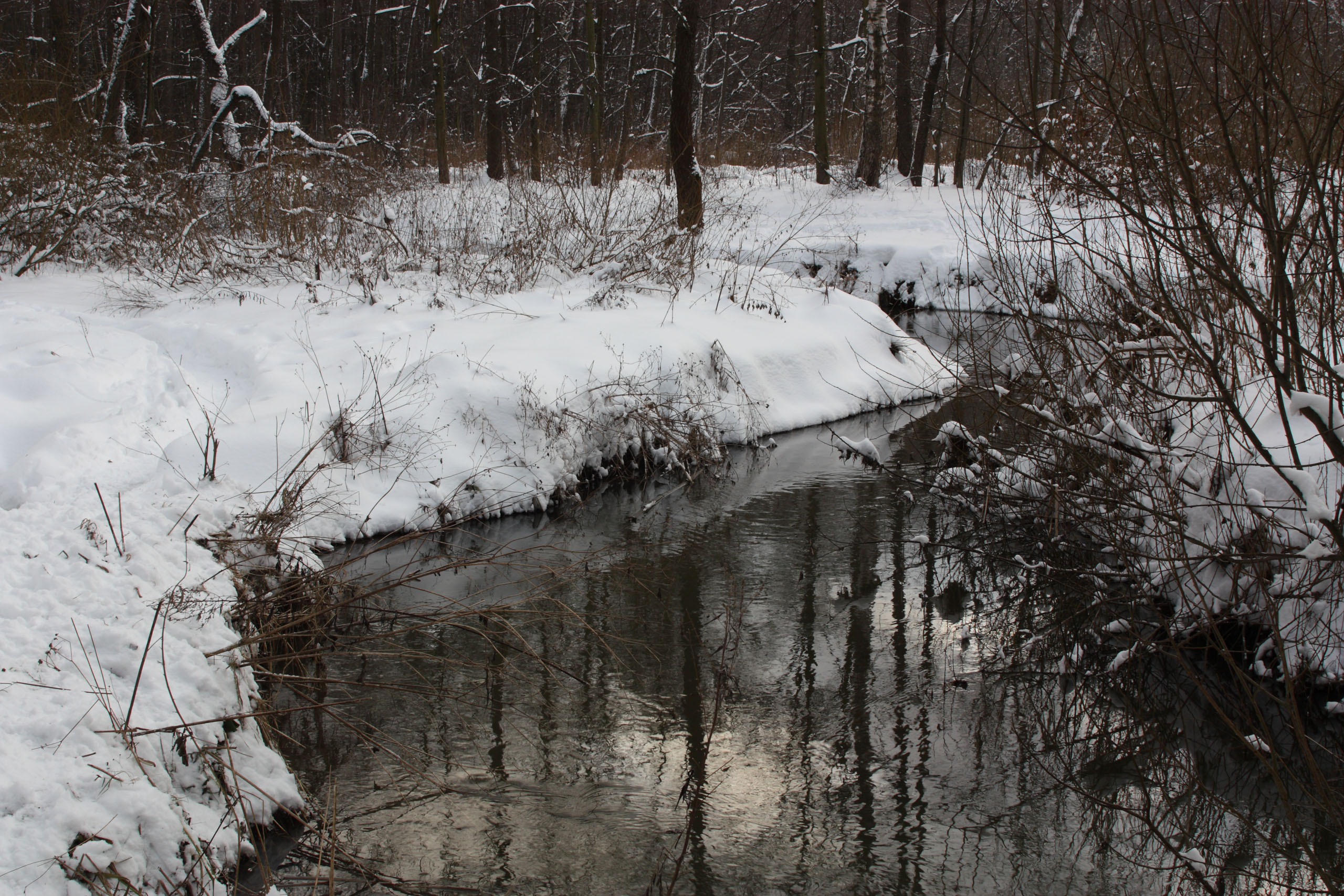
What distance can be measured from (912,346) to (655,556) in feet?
20.9

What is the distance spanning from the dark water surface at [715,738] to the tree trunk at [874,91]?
50.9ft

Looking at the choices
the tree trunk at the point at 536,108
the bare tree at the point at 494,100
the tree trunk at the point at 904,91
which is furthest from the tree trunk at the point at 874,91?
the bare tree at the point at 494,100

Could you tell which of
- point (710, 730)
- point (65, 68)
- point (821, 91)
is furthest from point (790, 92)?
point (710, 730)

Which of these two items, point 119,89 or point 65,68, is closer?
point 65,68

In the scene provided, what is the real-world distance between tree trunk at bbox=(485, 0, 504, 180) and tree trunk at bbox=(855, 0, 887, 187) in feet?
24.9

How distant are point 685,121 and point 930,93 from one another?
10351 mm

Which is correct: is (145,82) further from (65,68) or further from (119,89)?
(65,68)

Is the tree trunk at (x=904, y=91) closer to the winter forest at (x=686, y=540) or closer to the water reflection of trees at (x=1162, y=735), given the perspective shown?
the winter forest at (x=686, y=540)

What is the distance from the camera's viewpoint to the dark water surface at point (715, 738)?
10.5 feet

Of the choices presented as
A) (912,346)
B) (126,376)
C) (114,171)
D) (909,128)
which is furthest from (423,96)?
(126,376)

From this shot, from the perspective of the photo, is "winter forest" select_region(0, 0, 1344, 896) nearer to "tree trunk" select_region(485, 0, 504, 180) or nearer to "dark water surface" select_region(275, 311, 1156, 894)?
"dark water surface" select_region(275, 311, 1156, 894)

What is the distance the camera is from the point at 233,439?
5.93 meters

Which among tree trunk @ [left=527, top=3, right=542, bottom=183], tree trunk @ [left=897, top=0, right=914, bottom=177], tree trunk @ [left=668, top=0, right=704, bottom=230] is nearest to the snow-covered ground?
tree trunk @ [left=668, top=0, right=704, bottom=230]

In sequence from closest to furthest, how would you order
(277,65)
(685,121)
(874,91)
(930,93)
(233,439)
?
(233,439)
(685,121)
(874,91)
(930,93)
(277,65)
